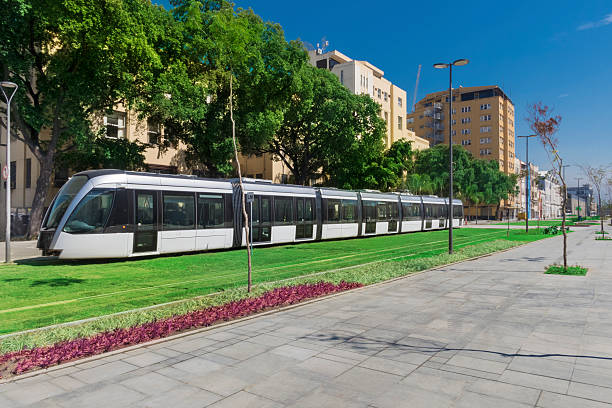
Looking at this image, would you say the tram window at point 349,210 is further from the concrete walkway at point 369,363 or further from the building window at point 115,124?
the building window at point 115,124

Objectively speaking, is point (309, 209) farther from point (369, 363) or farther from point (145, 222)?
point (369, 363)

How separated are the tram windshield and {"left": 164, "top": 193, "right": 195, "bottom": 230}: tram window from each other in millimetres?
3145

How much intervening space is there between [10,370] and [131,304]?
12.4 feet

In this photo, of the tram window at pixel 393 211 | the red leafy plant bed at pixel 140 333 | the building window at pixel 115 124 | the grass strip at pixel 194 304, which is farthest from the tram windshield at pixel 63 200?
the tram window at pixel 393 211

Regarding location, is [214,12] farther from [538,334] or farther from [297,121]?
[538,334]

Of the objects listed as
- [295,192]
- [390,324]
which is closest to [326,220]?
[295,192]

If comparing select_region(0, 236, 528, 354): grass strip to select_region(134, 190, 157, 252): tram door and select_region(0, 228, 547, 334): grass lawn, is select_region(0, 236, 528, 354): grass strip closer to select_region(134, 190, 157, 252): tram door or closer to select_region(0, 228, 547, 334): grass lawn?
select_region(0, 228, 547, 334): grass lawn

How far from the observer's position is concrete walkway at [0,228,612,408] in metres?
4.18

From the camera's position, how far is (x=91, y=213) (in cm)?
1441

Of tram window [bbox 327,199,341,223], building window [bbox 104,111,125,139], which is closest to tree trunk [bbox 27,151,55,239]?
building window [bbox 104,111,125,139]

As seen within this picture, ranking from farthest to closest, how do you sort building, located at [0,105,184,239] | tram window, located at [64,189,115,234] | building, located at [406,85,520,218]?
building, located at [406,85,520,218], building, located at [0,105,184,239], tram window, located at [64,189,115,234]

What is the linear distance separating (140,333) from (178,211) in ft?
37.4

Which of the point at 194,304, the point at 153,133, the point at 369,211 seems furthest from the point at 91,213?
the point at 153,133

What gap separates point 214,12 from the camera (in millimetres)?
28094
